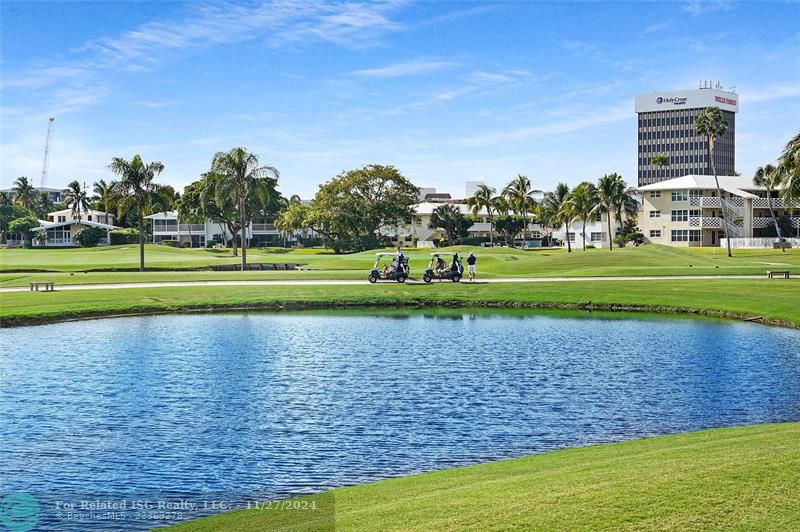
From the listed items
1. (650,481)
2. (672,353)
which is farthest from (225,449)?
(672,353)

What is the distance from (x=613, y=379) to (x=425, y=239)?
13471 centimetres

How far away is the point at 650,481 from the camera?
43.2ft

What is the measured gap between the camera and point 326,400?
25078 mm

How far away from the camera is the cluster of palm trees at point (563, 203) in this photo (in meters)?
120

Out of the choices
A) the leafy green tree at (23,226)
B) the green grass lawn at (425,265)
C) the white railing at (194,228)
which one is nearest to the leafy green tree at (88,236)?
the leafy green tree at (23,226)

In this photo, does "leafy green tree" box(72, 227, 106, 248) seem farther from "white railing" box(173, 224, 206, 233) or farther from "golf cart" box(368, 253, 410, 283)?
"golf cart" box(368, 253, 410, 283)

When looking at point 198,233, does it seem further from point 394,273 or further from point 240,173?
point 394,273

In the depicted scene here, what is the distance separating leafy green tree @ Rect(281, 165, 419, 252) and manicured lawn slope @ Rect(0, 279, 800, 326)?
223 ft

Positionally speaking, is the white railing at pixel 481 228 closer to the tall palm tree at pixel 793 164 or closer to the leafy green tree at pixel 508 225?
the leafy green tree at pixel 508 225

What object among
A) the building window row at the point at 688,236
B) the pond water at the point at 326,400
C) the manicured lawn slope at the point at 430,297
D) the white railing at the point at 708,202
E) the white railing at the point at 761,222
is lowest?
the pond water at the point at 326,400

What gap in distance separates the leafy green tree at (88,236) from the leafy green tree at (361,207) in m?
36.1

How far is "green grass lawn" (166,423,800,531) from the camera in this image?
11.5 m

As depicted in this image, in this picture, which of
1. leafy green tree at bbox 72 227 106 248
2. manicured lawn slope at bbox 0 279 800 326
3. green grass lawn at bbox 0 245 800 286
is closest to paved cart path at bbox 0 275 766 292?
green grass lawn at bbox 0 245 800 286

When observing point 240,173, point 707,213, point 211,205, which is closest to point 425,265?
point 240,173
